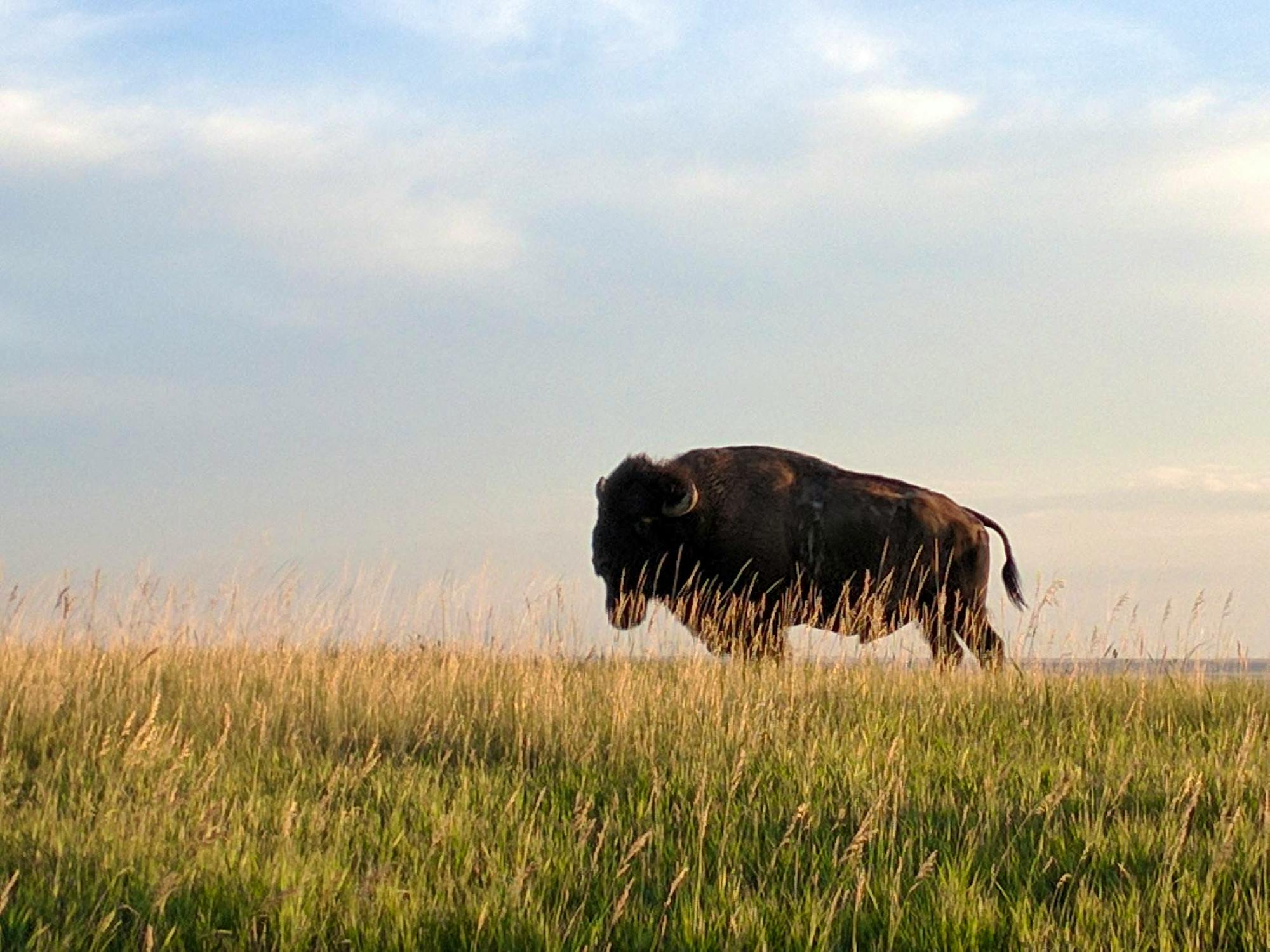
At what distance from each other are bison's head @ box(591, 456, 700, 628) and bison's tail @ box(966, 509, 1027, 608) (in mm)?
3269

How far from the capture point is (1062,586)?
10336mm

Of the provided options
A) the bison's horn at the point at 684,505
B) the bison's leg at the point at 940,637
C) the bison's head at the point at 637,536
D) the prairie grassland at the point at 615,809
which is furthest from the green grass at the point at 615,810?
the bison's head at the point at 637,536

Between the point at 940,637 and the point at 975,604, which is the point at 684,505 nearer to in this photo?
the point at 940,637

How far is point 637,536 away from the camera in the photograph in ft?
46.8

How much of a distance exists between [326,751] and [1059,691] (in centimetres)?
501

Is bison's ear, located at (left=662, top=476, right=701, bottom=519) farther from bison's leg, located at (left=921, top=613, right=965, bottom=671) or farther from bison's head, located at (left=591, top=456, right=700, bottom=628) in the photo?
bison's leg, located at (left=921, top=613, right=965, bottom=671)

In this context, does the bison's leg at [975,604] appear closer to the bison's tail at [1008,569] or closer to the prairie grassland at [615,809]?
the bison's tail at [1008,569]

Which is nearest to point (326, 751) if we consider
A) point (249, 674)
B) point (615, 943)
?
point (249, 674)

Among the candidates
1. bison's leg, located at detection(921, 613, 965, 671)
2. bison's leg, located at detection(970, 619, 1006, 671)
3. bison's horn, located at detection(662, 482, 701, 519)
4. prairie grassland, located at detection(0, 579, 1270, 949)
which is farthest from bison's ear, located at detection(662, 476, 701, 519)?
prairie grassland, located at detection(0, 579, 1270, 949)

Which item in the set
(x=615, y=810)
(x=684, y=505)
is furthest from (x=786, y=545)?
(x=615, y=810)

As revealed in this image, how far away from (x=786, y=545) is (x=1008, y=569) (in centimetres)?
263

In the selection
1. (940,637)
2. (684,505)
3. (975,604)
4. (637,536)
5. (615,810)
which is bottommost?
(615,810)

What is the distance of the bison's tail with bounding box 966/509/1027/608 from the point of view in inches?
572

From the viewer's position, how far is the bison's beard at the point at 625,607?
14039 millimetres
